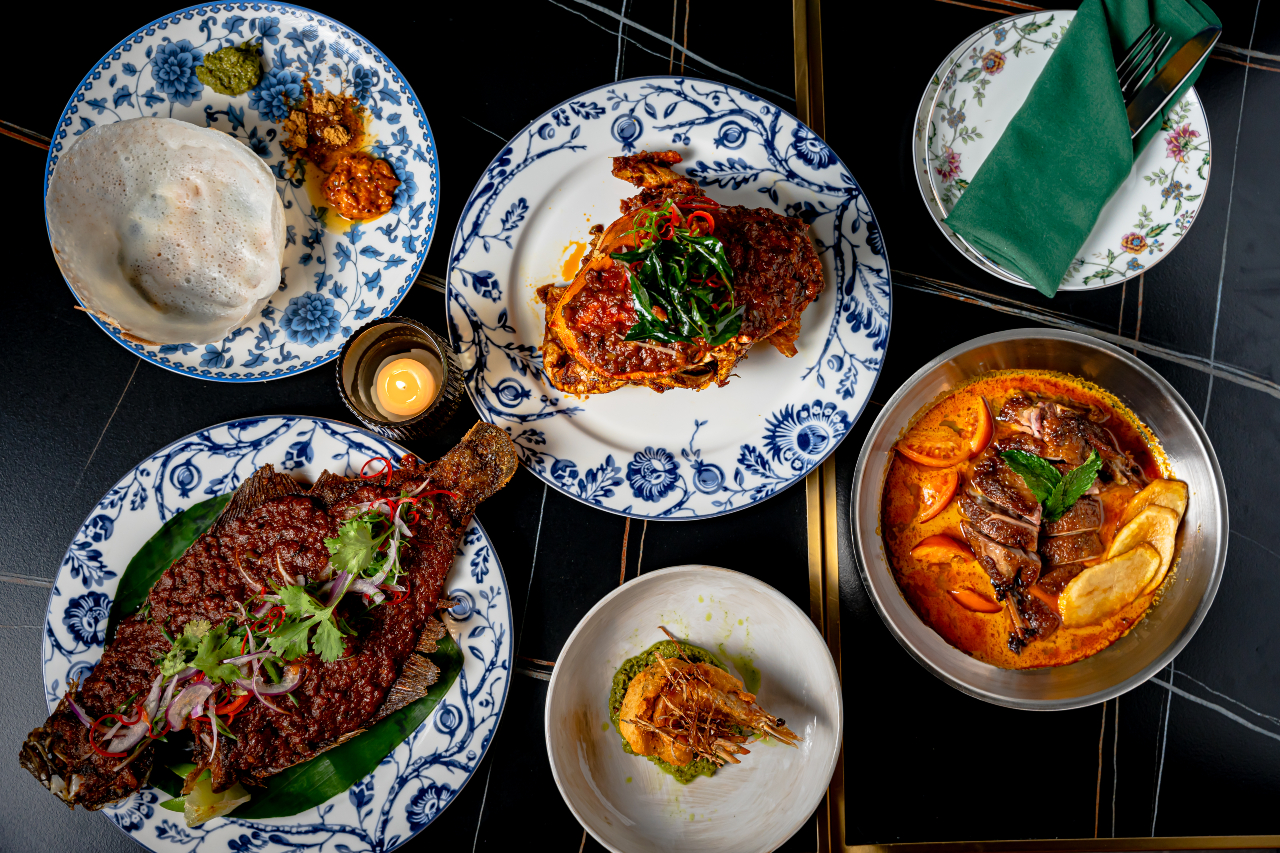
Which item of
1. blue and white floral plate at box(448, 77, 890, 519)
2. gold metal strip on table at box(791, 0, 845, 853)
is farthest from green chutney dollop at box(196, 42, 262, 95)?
gold metal strip on table at box(791, 0, 845, 853)

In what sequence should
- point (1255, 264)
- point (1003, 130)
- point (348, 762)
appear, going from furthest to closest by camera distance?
point (1255, 264)
point (1003, 130)
point (348, 762)

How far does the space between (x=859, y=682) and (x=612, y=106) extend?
2.76 metres

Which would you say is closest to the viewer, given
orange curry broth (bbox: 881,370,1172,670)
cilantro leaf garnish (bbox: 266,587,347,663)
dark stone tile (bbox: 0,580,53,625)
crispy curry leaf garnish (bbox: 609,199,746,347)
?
crispy curry leaf garnish (bbox: 609,199,746,347)

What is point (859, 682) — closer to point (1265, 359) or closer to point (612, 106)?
point (1265, 359)

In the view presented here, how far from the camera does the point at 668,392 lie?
2799mm

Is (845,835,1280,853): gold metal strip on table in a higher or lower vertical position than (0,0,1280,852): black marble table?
lower

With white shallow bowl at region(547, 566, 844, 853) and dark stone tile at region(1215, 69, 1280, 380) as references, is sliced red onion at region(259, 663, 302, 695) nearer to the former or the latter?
white shallow bowl at region(547, 566, 844, 853)

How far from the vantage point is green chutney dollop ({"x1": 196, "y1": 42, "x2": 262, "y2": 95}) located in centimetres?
271

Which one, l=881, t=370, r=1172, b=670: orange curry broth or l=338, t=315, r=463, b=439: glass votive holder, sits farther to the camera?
l=881, t=370, r=1172, b=670: orange curry broth

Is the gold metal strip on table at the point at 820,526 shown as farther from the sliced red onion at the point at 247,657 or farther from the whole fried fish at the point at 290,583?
the sliced red onion at the point at 247,657

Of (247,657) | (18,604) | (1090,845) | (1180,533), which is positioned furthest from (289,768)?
(1180,533)

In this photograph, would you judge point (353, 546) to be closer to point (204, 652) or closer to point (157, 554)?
point (204, 652)

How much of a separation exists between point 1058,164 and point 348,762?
12.7 feet

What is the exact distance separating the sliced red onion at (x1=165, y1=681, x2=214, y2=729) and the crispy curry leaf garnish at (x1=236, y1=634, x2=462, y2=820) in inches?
17.3
